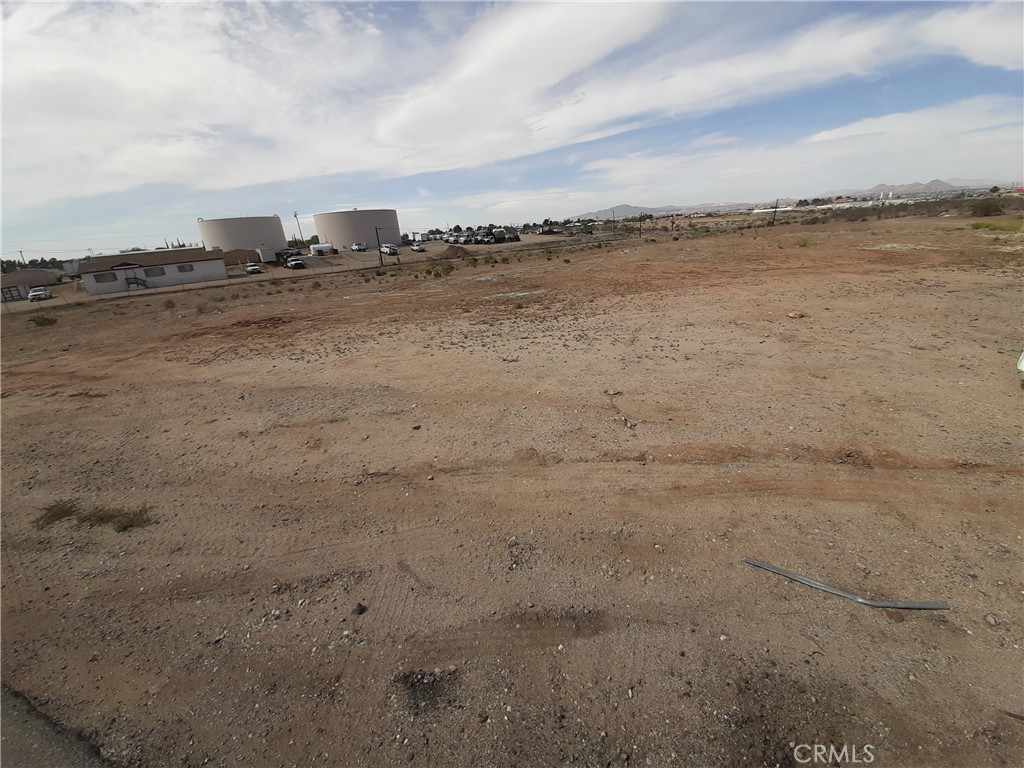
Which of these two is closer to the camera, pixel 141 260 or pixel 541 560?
pixel 541 560

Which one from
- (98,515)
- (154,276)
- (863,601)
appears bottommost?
(863,601)

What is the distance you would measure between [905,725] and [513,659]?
8.37ft

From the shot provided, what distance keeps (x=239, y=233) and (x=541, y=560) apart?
95.8 m

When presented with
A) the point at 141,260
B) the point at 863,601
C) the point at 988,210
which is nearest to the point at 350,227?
the point at 141,260

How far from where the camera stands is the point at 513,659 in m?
3.35

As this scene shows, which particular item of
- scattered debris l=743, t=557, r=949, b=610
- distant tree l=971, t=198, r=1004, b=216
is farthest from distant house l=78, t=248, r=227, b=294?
distant tree l=971, t=198, r=1004, b=216

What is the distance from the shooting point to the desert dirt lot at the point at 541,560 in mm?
2967

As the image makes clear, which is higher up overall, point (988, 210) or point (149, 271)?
point (149, 271)

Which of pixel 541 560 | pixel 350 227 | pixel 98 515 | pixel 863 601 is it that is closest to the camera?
pixel 863 601

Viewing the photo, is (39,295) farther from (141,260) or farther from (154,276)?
(154,276)

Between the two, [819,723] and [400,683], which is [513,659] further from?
[819,723]

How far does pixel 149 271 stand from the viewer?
4891cm

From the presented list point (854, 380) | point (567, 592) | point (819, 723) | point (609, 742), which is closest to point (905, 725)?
point (819, 723)

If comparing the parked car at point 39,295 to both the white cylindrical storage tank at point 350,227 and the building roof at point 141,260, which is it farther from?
the white cylindrical storage tank at point 350,227
